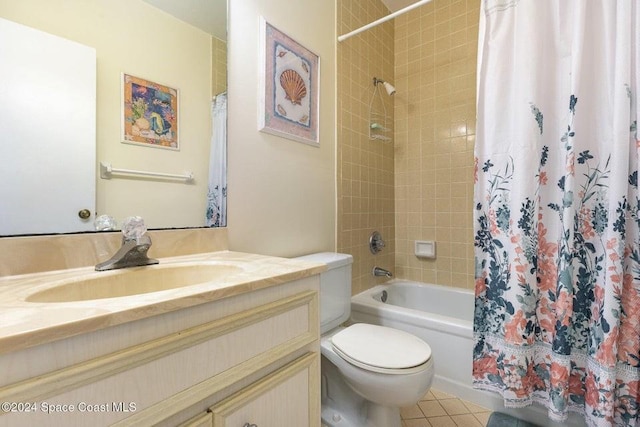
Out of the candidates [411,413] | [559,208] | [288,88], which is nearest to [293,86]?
[288,88]

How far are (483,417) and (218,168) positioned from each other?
1.69m

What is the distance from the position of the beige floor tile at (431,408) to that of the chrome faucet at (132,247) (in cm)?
145

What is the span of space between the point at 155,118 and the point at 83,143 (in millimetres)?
239

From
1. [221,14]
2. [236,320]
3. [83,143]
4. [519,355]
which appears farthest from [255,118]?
[519,355]

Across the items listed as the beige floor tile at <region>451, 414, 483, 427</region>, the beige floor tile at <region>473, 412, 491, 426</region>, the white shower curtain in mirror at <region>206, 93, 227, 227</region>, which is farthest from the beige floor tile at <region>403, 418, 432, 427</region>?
the white shower curtain in mirror at <region>206, 93, 227, 227</region>

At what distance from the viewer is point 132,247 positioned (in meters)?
0.87

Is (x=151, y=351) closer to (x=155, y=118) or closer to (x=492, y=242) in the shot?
(x=155, y=118)

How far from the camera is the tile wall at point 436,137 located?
2.10 m

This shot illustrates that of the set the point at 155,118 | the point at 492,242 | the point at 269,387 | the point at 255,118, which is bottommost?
the point at 269,387

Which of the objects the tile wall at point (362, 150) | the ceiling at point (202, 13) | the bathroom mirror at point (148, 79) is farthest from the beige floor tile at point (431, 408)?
the ceiling at point (202, 13)

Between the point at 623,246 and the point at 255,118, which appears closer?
the point at 623,246

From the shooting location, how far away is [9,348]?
1.25ft

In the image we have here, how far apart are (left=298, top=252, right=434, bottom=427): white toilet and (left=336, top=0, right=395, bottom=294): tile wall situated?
0.44 metres

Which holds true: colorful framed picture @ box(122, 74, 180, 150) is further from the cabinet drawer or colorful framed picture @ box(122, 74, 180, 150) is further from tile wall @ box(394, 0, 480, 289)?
tile wall @ box(394, 0, 480, 289)
